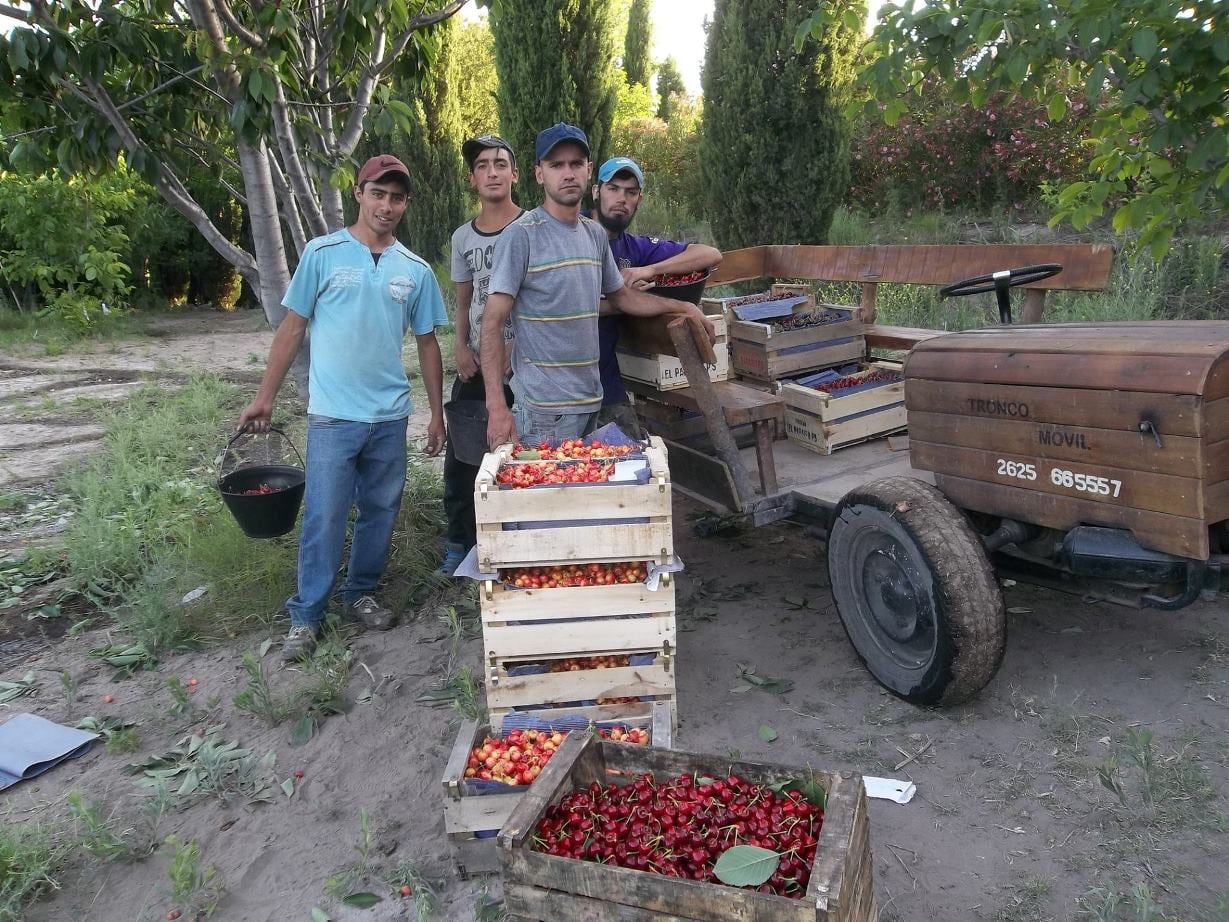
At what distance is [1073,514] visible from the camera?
3.10m

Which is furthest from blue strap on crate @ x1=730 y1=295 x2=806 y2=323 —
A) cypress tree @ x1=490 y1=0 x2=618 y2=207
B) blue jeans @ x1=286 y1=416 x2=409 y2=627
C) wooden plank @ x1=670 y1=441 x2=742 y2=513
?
cypress tree @ x1=490 y1=0 x2=618 y2=207

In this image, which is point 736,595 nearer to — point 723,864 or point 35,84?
point 723,864

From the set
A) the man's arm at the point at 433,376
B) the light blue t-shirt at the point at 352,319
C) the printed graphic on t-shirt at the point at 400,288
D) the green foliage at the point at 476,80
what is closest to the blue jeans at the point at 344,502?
the light blue t-shirt at the point at 352,319

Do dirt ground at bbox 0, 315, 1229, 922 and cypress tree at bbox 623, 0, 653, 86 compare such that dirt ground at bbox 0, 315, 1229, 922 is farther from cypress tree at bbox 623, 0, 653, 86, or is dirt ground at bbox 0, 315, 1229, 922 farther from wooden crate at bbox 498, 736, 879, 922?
cypress tree at bbox 623, 0, 653, 86

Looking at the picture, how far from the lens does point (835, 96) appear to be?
10.9 metres

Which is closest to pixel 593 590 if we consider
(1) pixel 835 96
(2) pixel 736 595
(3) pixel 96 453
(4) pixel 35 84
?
(2) pixel 736 595

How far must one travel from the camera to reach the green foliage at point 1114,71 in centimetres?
321

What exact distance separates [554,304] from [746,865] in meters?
2.52

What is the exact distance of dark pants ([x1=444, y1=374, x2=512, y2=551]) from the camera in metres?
5.11

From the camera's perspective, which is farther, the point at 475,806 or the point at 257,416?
the point at 257,416

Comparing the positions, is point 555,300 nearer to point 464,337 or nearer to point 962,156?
point 464,337

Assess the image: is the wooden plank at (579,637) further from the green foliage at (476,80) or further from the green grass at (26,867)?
the green foliage at (476,80)

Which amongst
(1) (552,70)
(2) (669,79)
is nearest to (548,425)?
(1) (552,70)

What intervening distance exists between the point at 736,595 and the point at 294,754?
2.33 metres
